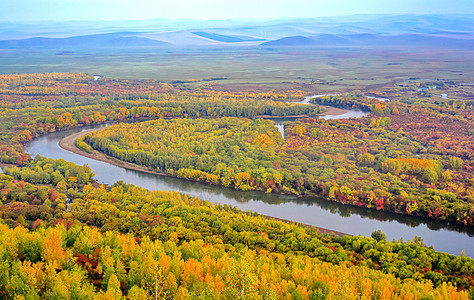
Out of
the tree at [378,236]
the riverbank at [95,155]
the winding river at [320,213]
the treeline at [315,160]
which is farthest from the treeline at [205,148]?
the tree at [378,236]

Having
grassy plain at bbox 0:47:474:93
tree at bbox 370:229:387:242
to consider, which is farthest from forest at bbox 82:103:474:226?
grassy plain at bbox 0:47:474:93

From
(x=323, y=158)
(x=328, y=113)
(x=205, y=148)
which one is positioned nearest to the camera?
(x=323, y=158)

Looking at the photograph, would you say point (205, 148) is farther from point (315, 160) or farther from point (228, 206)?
point (228, 206)

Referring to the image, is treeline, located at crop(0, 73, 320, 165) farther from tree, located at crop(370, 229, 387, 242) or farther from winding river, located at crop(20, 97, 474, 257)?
tree, located at crop(370, 229, 387, 242)

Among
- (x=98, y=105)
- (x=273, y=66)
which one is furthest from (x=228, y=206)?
(x=273, y=66)

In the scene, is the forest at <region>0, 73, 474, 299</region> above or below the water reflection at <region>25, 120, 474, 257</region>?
above

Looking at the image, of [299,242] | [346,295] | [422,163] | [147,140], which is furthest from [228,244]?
[147,140]

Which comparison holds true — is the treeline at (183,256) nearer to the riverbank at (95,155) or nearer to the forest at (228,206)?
the forest at (228,206)

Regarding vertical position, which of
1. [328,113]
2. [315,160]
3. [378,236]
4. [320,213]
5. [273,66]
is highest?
[273,66]
